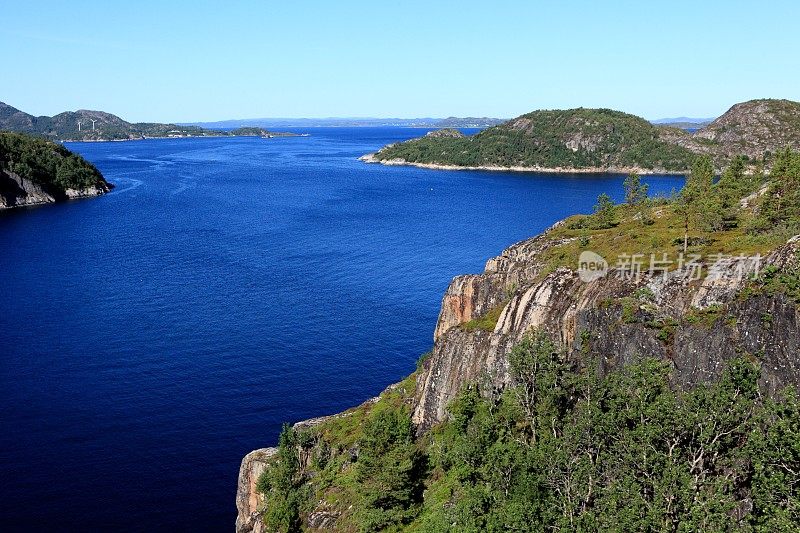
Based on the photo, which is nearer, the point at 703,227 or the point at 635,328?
the point at 635,328

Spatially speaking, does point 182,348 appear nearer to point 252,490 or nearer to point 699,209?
point 252,490

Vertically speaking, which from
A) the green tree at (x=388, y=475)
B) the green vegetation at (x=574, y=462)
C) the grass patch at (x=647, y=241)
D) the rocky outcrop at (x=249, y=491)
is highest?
the grass patch at (x=647, y=241)

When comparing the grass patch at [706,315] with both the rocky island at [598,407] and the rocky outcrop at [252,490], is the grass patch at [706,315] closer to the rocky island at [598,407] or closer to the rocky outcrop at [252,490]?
the rocky island at [598,407]

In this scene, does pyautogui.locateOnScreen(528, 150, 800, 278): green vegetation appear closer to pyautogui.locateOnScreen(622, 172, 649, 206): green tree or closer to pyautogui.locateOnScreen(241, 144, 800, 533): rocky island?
pyautogui.locateOnScreen(241, 144, 800, 533): rocky island

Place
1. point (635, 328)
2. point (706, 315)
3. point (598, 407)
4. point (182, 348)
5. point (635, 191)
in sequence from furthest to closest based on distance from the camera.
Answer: point (635, 191), point (182, 348), point (635, 328), point (706, 315), point (598, 407)

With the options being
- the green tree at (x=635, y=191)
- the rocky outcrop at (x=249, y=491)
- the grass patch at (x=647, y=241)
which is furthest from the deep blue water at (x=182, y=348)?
the green tree at (x=635, y=191)

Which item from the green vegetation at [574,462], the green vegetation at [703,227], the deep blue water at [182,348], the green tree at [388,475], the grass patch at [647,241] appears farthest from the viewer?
the deep blue water at [182,348]

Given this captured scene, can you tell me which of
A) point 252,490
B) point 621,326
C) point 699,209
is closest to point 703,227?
point 699,209
